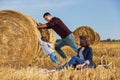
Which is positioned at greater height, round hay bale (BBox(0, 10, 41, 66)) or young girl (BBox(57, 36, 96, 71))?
round hay bale (BBox(0, 10, 41, 66))

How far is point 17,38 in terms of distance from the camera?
32.9ft

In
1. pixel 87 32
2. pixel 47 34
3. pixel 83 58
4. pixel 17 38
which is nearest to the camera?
pixel 83 58

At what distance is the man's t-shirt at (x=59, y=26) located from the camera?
9.95 metres

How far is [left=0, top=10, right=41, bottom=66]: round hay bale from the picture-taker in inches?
382

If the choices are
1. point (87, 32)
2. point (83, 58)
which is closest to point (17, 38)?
point (83, 58)

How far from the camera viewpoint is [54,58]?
32.9ft

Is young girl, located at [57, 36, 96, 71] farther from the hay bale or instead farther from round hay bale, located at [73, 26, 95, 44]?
round hay bale, located at [73, 26, 95, 44]

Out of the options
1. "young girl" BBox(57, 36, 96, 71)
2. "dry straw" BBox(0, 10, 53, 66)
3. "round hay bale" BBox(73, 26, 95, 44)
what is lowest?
"young girl" BBox(57, 36, 96, 71)

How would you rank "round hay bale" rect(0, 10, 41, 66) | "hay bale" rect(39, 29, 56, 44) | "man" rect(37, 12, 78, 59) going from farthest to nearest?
1. "hay bale" rect(39, 29, 56, 44)
2. "man" rect(37, 12, 78, 59)
3. "round hay bale" rect(0, 10, 41, 66)

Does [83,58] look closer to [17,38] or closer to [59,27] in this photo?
[59,27]

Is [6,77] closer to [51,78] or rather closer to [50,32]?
[51,78]

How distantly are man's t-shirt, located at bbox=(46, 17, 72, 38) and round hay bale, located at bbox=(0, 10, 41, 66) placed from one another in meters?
0.41

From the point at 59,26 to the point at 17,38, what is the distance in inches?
41.4

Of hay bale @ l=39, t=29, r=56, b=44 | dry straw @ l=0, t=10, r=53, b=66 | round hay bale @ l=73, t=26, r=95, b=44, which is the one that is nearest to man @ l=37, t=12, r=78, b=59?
Result: dry straw @ l=0, t=10, r=53, b=66
